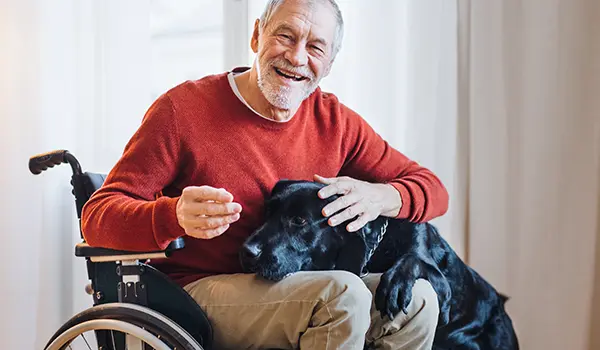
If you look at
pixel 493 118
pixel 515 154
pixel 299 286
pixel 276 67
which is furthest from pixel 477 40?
pixel 299 286

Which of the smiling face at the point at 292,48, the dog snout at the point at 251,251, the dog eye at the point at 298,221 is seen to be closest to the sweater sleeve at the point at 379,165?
the smiling face at the point at 292,48

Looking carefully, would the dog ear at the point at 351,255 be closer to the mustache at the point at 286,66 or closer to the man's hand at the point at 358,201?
the man's hand at the point at 358,201

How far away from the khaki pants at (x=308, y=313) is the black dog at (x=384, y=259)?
0.12ft

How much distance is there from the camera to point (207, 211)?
1.09m

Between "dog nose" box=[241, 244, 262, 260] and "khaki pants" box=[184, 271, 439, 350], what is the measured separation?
0.16ft

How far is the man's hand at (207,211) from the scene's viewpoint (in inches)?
42.8

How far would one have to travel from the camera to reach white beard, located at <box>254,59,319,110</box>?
1425mm

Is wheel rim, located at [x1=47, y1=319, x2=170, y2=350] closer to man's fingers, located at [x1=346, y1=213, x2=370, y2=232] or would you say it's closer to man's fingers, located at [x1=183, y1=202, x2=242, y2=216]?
man's fingers, located at [x1=183, y1=202, x2=242, y2=216]

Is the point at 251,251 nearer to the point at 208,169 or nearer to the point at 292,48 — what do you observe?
the point at 208,169

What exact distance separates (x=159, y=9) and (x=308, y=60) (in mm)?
1214

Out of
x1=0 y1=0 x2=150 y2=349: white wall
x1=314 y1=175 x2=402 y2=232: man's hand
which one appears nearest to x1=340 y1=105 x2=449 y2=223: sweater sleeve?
x1=314 y1=175 x2=402 y2=232: man's hand

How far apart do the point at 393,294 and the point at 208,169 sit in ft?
1.57

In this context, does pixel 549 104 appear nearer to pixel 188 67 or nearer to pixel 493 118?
pixel 493 118

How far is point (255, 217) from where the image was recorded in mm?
1401
